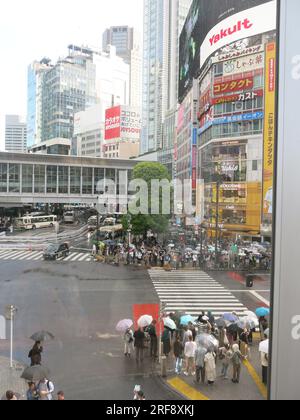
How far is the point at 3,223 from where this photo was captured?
319 centimetres

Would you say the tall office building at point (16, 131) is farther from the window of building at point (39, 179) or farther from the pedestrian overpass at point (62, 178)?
the window of building at point (39, 179)

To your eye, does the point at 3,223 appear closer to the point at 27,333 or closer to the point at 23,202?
the point at 23,202

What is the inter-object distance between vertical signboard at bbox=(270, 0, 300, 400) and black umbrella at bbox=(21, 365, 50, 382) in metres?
1.45

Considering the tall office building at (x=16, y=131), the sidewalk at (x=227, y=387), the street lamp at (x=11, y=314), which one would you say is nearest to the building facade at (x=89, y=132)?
the tall office building at (x=16, y=131)

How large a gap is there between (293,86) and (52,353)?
2.37 metres

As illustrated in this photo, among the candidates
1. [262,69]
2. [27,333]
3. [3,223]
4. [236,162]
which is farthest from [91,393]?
[262,69]

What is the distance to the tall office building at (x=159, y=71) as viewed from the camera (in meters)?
3.24

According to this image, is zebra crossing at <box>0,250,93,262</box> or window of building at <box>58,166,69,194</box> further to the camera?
window of building at <box>58,166,69,194</box>

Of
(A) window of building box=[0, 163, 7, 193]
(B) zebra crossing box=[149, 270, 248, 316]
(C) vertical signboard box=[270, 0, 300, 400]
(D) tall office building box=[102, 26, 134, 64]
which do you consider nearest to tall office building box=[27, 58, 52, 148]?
(A) window of building box=[0, 163, 7, 193]

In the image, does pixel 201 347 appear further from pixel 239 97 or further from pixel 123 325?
pixel 239 97

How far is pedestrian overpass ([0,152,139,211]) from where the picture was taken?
3188 millimetres

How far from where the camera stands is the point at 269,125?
2.71 metres

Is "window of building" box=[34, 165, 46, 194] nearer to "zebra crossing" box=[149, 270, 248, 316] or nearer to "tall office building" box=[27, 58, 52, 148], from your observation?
"tall office building" box=[27, 58, 52, 148]

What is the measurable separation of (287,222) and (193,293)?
1106 mm
